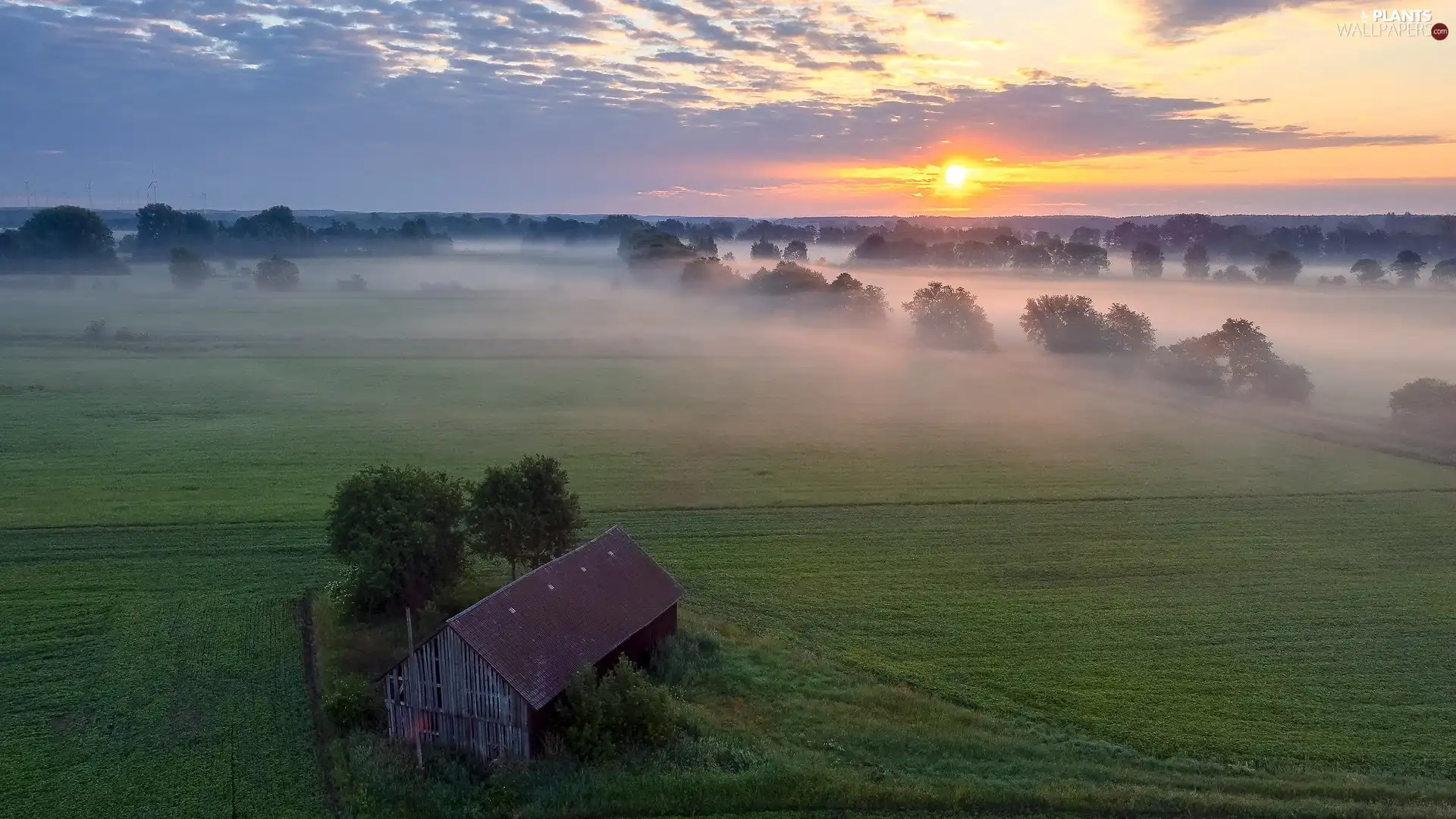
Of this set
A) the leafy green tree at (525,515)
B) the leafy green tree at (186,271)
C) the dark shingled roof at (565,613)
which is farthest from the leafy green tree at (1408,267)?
the leafy green tree at (186,271)

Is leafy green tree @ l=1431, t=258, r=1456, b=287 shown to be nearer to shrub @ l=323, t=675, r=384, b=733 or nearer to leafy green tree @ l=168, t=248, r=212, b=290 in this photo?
shrub @ l=323, t=675, r=384, b=733

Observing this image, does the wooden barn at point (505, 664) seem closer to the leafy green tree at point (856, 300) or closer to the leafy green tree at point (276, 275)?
the leafy green tree at point (856, 300)

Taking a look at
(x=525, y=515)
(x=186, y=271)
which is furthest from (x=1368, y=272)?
(x=186, y=271)

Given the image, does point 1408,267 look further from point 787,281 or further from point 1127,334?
point 787,281

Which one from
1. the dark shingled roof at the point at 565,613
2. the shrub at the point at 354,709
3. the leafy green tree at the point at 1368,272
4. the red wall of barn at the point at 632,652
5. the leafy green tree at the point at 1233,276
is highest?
the leafy green tree at the point at 1368,272

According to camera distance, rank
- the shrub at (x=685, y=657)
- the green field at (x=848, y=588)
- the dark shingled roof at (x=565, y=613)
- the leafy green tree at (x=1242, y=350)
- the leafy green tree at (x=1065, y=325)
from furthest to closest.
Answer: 1. the leafy green tree at (x=1065, y=325)
2. the leafy green tree at (x=1242, y=350)
3. the shrub at (x=685, y=657)
4. the dark shingled roof at (x=565, y=613)
5. the green field at (x=848, y=588)
